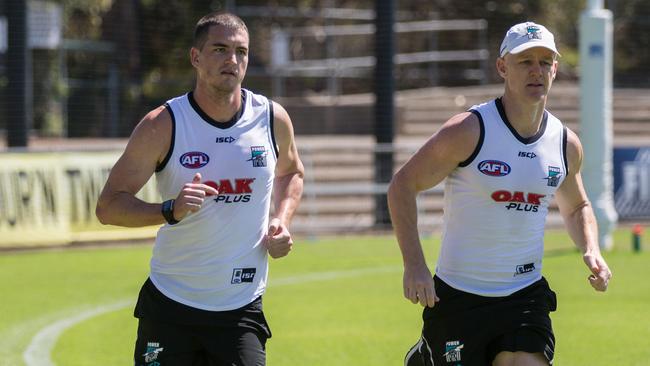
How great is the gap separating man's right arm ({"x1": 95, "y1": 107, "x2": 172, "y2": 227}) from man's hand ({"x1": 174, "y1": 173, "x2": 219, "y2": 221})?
0.66 ft

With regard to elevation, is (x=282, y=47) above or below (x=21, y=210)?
above

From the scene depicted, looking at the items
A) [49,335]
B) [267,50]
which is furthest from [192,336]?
[267,50]

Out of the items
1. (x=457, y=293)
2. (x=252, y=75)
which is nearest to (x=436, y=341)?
(x=457, y=293)

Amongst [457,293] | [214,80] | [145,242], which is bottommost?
[145,242]

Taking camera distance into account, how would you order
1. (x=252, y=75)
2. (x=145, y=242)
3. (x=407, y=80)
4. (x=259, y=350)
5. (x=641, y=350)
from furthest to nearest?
1. (x=407, y=80)
2. (x=252, y=75)
3. (x=145, y=242)
4. (x=641, y=350)
5. (x=259, y=350)

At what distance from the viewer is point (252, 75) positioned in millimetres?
27391

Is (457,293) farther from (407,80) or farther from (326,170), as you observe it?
(407,80)

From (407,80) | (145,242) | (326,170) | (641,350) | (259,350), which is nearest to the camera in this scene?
(259,350)

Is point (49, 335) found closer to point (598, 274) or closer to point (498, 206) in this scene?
point (498, 206)

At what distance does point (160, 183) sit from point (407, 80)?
2465 cm

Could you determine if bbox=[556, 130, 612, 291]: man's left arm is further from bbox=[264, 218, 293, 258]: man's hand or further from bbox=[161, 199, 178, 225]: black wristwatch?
bbox=[161, 199, 178, 225]: black wristwatch

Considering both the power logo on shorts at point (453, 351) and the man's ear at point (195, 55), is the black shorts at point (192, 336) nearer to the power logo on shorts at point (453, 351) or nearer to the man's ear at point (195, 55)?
the power logo on shorts at point (453, 351)

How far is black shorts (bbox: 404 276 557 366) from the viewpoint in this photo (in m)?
5.94

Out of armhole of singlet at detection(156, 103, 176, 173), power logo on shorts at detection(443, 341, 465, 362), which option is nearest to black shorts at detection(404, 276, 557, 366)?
power logo on shorts at detection(443, 341, 465, 362)
